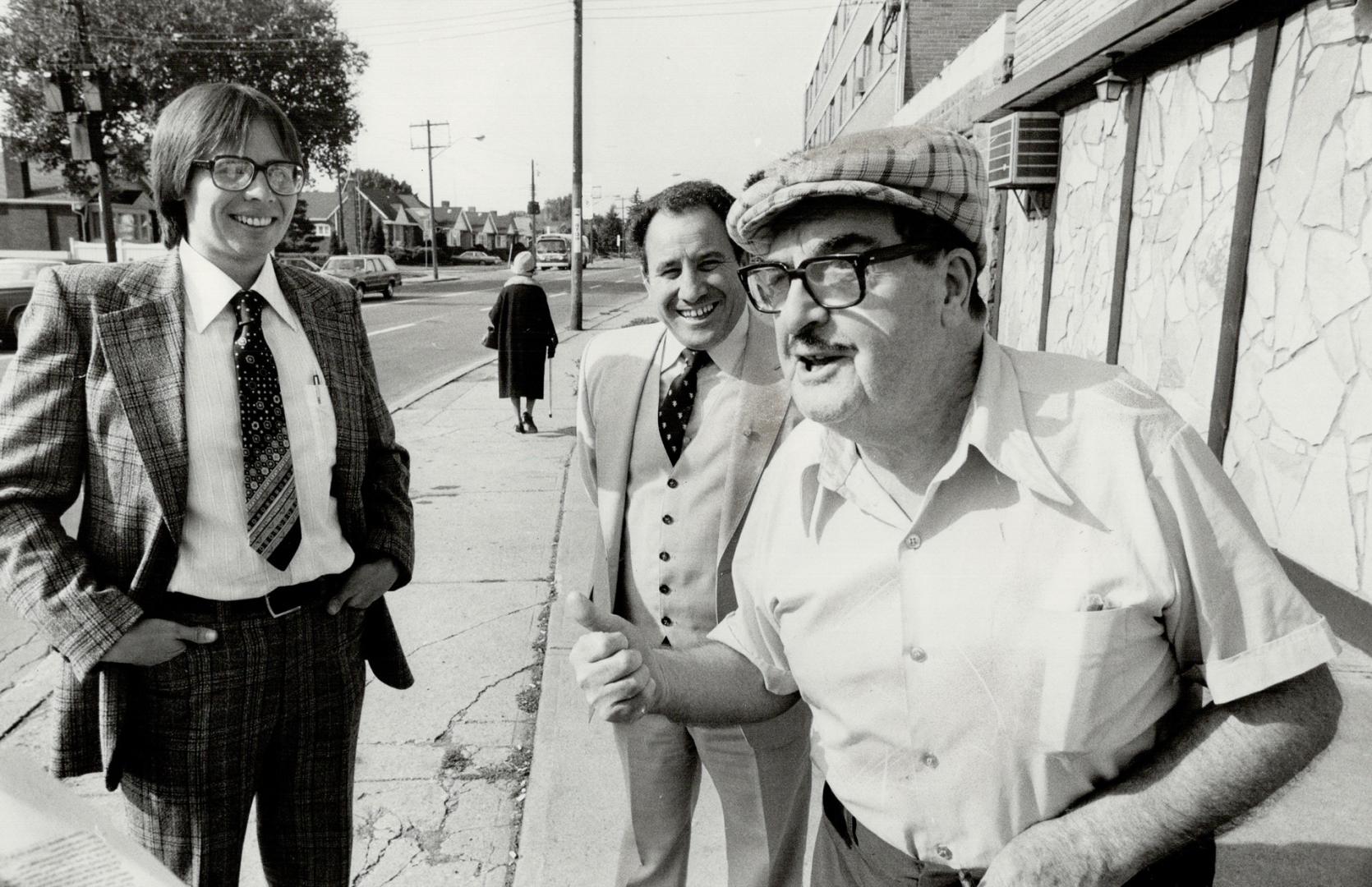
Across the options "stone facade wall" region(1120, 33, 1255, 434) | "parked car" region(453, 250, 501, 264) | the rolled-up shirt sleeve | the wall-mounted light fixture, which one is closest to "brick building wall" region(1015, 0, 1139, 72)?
the wall-mounted light fixture

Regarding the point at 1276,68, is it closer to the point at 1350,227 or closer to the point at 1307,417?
the point at 1350,227

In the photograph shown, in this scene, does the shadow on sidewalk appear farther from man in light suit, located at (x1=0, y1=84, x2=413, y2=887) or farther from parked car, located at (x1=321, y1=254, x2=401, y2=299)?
parked car, located at (x1=321, y1=254, x2=401, y2=299)

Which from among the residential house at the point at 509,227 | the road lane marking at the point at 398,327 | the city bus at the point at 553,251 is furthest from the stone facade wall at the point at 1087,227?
the residential house at the point at 509,227

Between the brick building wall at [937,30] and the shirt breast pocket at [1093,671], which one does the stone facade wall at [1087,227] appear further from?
the brick building wall at [937,30]

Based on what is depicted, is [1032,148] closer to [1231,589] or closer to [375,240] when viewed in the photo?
[1231,589]

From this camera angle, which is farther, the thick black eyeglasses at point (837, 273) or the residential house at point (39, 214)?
the residential house at point (39, 214)

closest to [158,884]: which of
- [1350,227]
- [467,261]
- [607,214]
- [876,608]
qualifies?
[876,608]

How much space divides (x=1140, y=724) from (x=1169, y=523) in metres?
0.28

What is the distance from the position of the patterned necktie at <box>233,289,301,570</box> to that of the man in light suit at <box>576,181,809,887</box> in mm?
826

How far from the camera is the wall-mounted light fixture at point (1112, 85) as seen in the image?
6.78m

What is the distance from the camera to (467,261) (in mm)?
73875

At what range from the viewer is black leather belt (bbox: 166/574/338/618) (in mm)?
1855

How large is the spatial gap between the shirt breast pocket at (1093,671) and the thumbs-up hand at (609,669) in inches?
23.6

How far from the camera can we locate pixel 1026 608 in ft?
4.04
